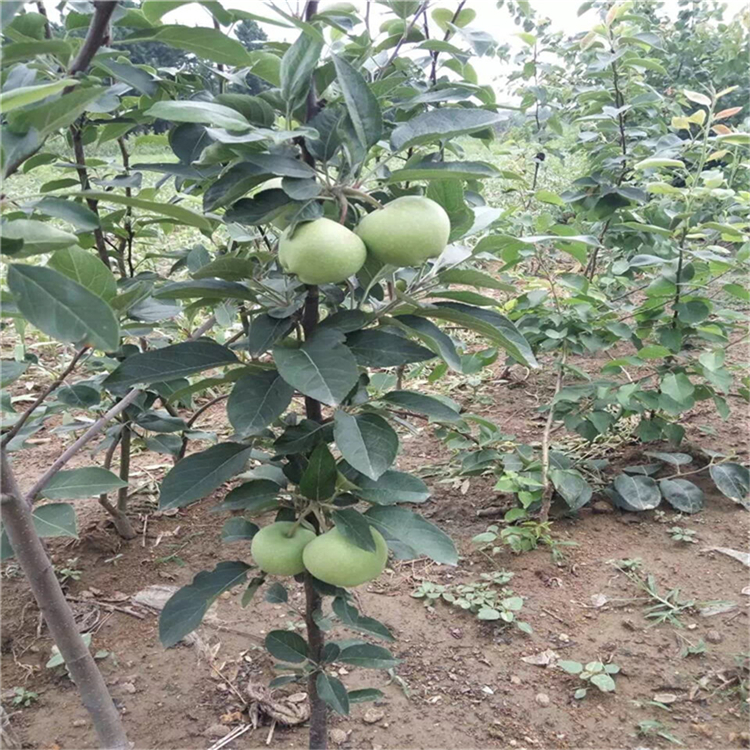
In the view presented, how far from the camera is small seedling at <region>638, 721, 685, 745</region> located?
139 centimetres

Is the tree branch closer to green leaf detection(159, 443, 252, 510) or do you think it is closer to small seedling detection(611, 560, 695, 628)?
green leaf detection(159, 443, 252, 510)

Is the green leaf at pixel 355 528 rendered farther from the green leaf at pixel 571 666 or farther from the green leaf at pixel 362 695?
the green leaf at pixel 571 666

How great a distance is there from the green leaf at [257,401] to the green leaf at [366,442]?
0.09 m

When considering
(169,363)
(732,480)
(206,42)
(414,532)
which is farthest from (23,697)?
(732,480)

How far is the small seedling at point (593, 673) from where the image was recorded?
151cm

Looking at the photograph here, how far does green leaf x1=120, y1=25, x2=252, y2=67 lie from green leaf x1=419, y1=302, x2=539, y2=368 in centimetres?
45

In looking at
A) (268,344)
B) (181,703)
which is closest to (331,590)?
(268,344)

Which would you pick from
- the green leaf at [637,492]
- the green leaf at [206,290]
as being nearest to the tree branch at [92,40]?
the green leaf at [206,290]

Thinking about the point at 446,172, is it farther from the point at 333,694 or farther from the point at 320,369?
the point at 333,694

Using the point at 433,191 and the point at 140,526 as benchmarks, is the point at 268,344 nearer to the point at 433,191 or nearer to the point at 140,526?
the point at 433,191

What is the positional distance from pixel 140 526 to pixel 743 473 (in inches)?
75.2

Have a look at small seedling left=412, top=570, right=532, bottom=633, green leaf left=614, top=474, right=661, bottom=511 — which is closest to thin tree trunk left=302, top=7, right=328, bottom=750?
small seedling left=412, top=570, right=532, bottom=633

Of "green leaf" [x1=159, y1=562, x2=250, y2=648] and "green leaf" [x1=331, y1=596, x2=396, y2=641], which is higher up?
"green leaf" [x1=159, y1=562, x2=250, y2=648]

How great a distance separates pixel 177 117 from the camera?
0.81 metres
